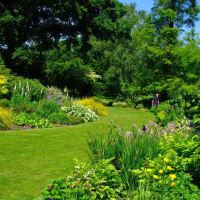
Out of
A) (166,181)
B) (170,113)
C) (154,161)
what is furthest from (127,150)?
(170,113)

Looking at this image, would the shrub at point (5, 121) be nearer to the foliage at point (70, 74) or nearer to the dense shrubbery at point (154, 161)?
the dense shrubbery at point (154, 161)

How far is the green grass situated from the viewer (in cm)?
783

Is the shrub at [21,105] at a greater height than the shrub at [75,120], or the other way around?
the shrub at [21,105]

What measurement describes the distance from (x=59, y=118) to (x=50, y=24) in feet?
57.5

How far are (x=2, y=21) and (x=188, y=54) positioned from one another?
1219 cm

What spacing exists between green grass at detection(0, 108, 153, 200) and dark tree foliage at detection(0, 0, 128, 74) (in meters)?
17.8

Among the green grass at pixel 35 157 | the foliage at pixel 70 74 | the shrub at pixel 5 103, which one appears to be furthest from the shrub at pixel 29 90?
the foliage at pixel 70 74

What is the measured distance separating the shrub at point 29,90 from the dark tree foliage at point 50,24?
35.8 ft

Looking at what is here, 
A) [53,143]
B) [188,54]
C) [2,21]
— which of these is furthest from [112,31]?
[53,143]

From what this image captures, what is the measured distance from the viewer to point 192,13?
37656mm

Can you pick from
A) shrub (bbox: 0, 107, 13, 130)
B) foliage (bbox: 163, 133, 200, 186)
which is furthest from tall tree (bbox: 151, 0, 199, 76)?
foliage (bbox: 163, 133, 200, 186)

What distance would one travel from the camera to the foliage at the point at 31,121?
15.8 metres

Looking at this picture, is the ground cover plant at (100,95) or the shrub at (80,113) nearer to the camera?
the ground cover plant at (100,95)

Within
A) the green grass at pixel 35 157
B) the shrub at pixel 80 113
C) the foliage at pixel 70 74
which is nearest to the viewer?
the green grass at pixel 35 157
